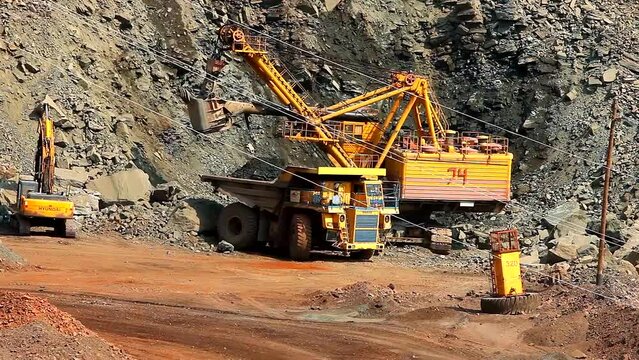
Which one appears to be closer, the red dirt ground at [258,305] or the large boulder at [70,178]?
the red dirt ground at [258,305]

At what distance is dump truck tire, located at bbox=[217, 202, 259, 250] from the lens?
32281 mm

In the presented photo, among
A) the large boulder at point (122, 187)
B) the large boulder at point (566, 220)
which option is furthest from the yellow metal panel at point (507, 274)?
the large boulder at point (122, 187)

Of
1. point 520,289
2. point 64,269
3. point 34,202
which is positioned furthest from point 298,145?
point 520,289

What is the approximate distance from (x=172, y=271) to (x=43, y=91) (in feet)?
42.3

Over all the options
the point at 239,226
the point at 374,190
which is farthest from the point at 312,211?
the point at 239,226

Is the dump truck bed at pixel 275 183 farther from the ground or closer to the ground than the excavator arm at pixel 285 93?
closer to the ground

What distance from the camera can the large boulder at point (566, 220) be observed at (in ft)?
109

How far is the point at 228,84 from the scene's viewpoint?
43.9 m

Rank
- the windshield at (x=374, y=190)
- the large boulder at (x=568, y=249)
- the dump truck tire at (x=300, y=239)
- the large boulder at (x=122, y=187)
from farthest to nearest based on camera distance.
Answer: the large boulder at (x=122, y=187)
the windshield at (x=374, y=190)
the dump truck tire at (x=300, y=239)
the large boulder at (x=568, y=249)

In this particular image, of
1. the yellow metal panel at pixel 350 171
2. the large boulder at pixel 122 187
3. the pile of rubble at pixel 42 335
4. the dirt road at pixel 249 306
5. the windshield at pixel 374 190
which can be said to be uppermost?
the yellow metal panel at pixel 350 171

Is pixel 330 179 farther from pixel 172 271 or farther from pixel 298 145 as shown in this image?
pixel 298 145

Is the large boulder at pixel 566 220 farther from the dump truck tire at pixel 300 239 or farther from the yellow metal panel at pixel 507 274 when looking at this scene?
the yellow metal panel at pixel 507 274

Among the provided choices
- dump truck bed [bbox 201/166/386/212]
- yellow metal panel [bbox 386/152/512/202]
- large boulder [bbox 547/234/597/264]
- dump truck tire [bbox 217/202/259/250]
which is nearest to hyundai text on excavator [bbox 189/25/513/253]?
yellow metal panel [bbox 386/152/512/202]

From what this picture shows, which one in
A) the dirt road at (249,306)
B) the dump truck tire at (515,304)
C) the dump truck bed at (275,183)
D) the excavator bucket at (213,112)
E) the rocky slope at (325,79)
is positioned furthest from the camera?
the rocky slope at (325,79)
